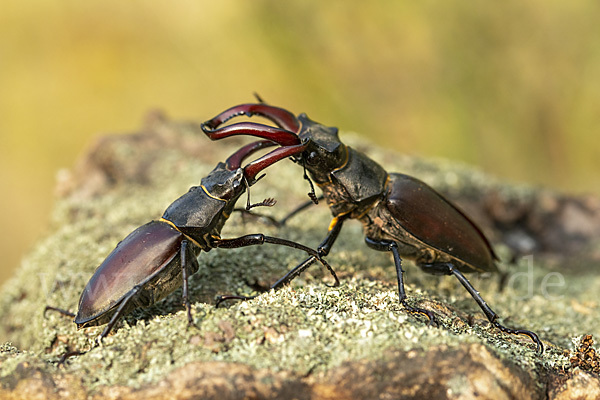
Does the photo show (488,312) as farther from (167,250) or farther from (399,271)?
(167,250)

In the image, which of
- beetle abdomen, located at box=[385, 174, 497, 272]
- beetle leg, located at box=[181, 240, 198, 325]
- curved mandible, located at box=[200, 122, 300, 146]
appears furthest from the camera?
beetle abdomen, located at box=[385, 174, 497, 272]

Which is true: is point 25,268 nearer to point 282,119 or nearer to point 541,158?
point 282,119

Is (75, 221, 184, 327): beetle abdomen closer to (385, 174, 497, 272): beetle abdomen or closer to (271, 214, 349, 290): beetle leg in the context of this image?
(271, 214, 349, 290): beetle leg

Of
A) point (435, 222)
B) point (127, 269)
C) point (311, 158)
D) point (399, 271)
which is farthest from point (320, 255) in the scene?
point (127, 269)

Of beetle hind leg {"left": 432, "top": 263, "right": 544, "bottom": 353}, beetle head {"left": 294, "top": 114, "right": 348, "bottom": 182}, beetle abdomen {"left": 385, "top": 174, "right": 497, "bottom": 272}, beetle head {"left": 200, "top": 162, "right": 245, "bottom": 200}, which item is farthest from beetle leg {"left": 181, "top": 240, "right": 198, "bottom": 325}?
beetle hind leg {"left": 432, "top": 263, "right": 544, "bottom": 353}

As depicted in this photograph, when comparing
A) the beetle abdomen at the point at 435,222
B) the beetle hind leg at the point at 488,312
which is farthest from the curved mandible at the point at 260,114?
the beetle hind leg at the point at 488,312

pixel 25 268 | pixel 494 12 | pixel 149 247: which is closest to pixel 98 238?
pixel 25 268
